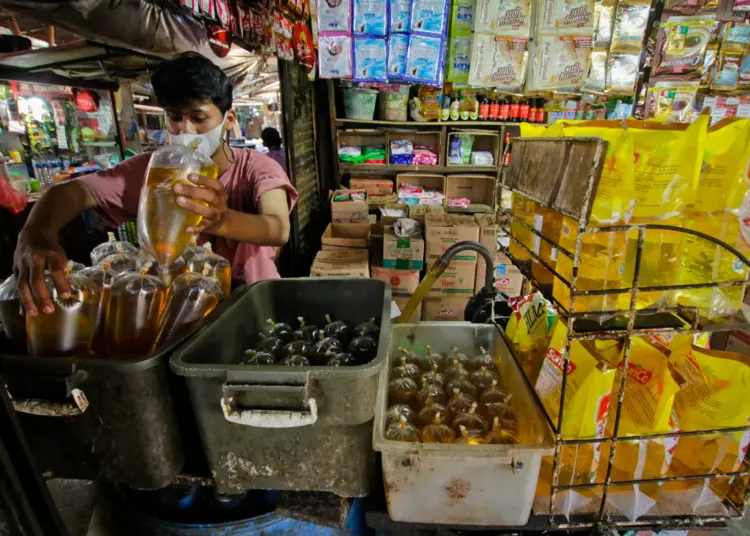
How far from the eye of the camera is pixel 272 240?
140cm

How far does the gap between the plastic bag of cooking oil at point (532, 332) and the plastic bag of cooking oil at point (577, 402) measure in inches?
6.1

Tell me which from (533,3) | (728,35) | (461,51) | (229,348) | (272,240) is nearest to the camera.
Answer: (229,348)

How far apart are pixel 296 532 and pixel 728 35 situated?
13.3ft

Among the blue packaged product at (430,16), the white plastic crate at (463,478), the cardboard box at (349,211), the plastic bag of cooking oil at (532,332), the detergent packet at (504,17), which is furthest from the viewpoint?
the cardboard box at (349,211)

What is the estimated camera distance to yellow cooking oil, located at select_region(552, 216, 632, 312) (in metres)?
0.86

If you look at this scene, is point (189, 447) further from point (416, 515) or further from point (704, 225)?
point (704, 225)

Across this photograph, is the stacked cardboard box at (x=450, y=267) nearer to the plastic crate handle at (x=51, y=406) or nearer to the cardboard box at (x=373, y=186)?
the cardboard box at (x=373, y=186)

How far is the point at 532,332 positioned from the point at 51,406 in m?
1.21

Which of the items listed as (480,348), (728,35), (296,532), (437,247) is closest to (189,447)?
(296,532)

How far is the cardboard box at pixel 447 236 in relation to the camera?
3.35 m

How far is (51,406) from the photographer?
2.47 feet

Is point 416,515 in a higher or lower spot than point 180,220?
lower

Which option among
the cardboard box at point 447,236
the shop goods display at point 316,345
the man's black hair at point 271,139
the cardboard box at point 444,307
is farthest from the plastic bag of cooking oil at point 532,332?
the man's black hair at point 271,139

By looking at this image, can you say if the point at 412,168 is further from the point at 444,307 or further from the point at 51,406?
the point at 51,406
